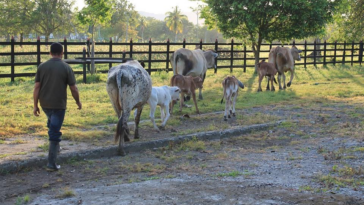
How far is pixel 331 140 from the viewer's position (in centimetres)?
900

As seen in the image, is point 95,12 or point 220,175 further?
point 95,12

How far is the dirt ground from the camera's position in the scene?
548 cm

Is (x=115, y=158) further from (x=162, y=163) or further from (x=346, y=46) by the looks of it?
(x=346, y=46)

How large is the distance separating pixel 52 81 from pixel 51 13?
136ft

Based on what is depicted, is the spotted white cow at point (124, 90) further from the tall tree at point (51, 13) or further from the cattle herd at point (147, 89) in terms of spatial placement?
the tall tree at point (51, 13)

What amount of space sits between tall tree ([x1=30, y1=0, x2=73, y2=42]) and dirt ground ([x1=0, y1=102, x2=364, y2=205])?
3817 centimetres

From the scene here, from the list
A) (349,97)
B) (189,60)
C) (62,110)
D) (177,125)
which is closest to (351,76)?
(349,97)

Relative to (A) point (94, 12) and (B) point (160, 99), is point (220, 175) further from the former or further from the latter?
(A) point (94, 12)

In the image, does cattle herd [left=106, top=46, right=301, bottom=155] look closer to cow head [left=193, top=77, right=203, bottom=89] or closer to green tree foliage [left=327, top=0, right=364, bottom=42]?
cow head [left=193, top=77, right=203, bottom=89]

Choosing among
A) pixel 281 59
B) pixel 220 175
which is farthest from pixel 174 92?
pixel 281 59

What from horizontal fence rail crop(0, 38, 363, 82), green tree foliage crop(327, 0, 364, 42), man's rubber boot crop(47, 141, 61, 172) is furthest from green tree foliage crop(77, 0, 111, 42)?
green tree foliage crop(327, 0, 364, 42)

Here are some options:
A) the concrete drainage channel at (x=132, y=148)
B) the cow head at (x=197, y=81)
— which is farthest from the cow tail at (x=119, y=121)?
the cow head at (x=197, y=81)

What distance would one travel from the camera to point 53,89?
6.86m

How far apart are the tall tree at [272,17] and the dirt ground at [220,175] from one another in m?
13.3
